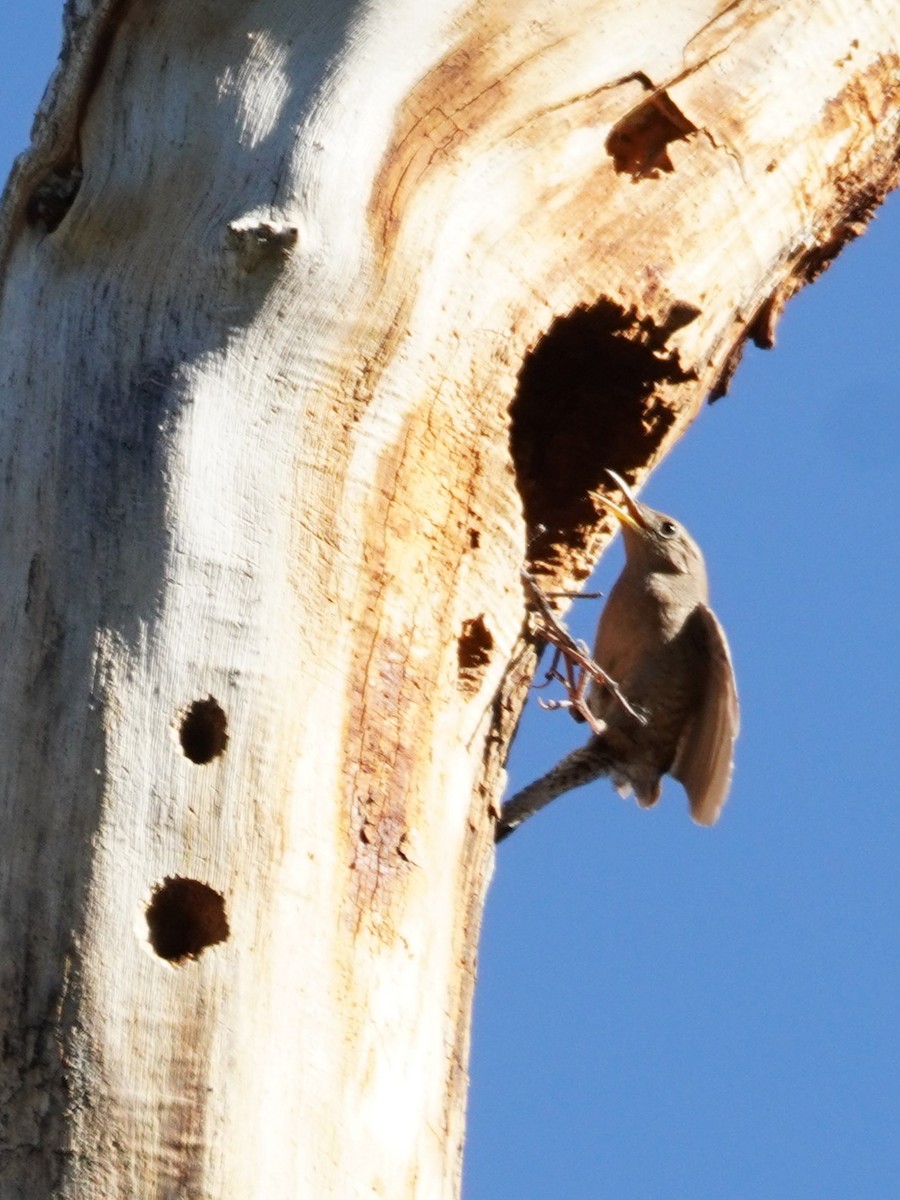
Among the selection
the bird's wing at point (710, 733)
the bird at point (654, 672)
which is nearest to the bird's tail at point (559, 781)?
the bird at point (654, 672)

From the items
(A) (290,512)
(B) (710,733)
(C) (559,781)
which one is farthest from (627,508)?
(A) (290,512)

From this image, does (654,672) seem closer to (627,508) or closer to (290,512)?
(627,508)

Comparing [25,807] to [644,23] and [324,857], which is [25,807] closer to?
[324,857]

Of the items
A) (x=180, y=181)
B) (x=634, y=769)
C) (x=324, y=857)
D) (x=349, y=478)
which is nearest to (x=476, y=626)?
(x=349, y=478)

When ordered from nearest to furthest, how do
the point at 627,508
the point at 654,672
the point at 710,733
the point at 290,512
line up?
the point at 290,512
the point at 627,508
the point at 710,733
the point at 654,672

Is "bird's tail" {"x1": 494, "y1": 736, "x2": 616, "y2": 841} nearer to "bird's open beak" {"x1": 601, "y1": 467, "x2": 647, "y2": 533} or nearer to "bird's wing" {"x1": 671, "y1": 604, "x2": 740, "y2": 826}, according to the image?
"bird's wing" {"x1": 671, "y1": 604, "x2": 740, "y2": 826}

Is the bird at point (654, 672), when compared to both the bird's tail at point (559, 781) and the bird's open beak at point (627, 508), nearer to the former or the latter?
the bird's tail at point (559, 781)
